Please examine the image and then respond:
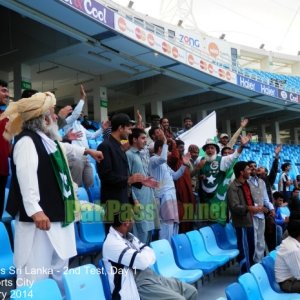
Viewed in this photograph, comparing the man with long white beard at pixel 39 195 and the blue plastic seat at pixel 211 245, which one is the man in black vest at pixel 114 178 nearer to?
the man with long white beard at pixel 39 195

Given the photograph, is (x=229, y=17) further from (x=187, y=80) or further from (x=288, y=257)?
(x=288, y=257)

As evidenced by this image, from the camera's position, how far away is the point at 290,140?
87.5 ft

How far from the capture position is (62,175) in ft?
6.82

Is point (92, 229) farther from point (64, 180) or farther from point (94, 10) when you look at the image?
point (94, 10)

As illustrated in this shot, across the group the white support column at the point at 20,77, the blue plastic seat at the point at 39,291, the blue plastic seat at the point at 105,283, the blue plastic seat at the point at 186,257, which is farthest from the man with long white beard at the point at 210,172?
the white support column at the point at 20,77

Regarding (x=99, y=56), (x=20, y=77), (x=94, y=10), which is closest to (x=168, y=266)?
(x=94, y=10)

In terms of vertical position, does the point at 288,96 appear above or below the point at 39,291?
above

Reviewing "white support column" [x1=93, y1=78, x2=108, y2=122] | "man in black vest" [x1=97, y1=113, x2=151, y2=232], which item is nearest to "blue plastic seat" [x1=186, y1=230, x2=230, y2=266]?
"man in black vest" [x1=97, y1=113, x2=151, y2=232]

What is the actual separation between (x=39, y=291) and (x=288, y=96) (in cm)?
1785

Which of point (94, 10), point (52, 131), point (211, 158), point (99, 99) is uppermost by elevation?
point (94, 10)

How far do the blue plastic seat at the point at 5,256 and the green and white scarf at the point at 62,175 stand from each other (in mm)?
743

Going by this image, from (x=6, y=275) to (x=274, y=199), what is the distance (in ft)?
15.2

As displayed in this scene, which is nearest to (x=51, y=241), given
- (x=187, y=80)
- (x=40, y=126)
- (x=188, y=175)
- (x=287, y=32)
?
(x=40, y=126)

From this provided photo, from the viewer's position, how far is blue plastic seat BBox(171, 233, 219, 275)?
3.65 m
